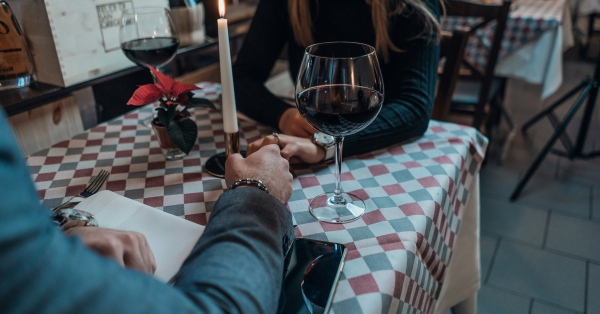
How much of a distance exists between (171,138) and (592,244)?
1669mm

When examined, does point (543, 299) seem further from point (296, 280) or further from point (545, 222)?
point (296, 280)

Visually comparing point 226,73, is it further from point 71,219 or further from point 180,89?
point 71,219

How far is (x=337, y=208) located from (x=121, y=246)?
1.00ft

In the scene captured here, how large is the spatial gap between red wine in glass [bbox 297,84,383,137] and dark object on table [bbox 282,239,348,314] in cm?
16

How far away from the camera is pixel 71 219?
45cm

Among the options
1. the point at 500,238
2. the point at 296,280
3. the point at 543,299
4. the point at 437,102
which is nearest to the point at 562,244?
the point at 500,238

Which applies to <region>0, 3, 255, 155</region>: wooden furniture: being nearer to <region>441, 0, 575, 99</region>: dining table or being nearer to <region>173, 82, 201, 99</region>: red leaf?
<region>173, 82, 201, 99</region>: red leaf

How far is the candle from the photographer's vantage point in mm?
555

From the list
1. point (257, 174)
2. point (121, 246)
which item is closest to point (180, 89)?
point (257, 174)

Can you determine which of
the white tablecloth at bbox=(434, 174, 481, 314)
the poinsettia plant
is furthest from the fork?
the white tablecloth at bbox=(434, 174, 481, 314)

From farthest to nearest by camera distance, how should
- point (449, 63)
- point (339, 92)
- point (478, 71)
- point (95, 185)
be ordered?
point (478, 71) < point (449, 63) < point (95, 185) < point (339, 92)

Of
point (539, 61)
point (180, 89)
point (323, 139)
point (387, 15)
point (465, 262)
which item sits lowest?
point (465, 262)

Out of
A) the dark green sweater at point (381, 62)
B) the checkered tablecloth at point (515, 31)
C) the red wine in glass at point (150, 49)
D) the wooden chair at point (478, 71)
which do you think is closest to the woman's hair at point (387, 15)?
the dark green sweater at point (381, 62)

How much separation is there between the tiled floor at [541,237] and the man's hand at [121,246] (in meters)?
1.20
